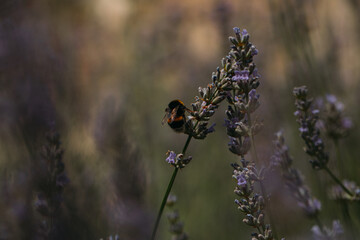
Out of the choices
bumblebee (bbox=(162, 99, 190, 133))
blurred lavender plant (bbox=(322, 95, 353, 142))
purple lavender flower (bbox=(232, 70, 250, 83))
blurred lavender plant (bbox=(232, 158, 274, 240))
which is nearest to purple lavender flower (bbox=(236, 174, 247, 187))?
blurred lavender plant (bbox=(232, 158, 274, 240))

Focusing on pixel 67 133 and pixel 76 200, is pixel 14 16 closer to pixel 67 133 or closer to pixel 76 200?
pixel 67 133

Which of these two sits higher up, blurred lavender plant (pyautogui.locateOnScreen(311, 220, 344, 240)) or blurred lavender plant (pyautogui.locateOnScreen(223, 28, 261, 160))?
blurred lavender plant (pyautogui.locateOnScreen(223, 28, 261, 160))

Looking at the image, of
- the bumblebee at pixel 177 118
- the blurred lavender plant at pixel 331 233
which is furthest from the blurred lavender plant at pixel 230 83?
the blurred lavender plant at pixel 331 233

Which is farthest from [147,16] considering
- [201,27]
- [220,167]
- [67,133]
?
[67,133]

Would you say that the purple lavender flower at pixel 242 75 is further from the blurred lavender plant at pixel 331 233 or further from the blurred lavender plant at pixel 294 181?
the blurred lavender plant at pixel 331 233

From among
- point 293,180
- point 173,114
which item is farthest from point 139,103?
point 293,180

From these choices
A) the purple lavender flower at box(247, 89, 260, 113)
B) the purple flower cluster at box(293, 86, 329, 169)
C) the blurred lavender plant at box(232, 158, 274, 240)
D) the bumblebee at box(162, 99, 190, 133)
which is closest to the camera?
the blurred lavender plant at box(232, 158, 274, 240)

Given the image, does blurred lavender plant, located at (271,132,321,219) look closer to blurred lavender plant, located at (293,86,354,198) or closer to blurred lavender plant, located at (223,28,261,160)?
blurred lavender plant, located at (293,86,354,198)
